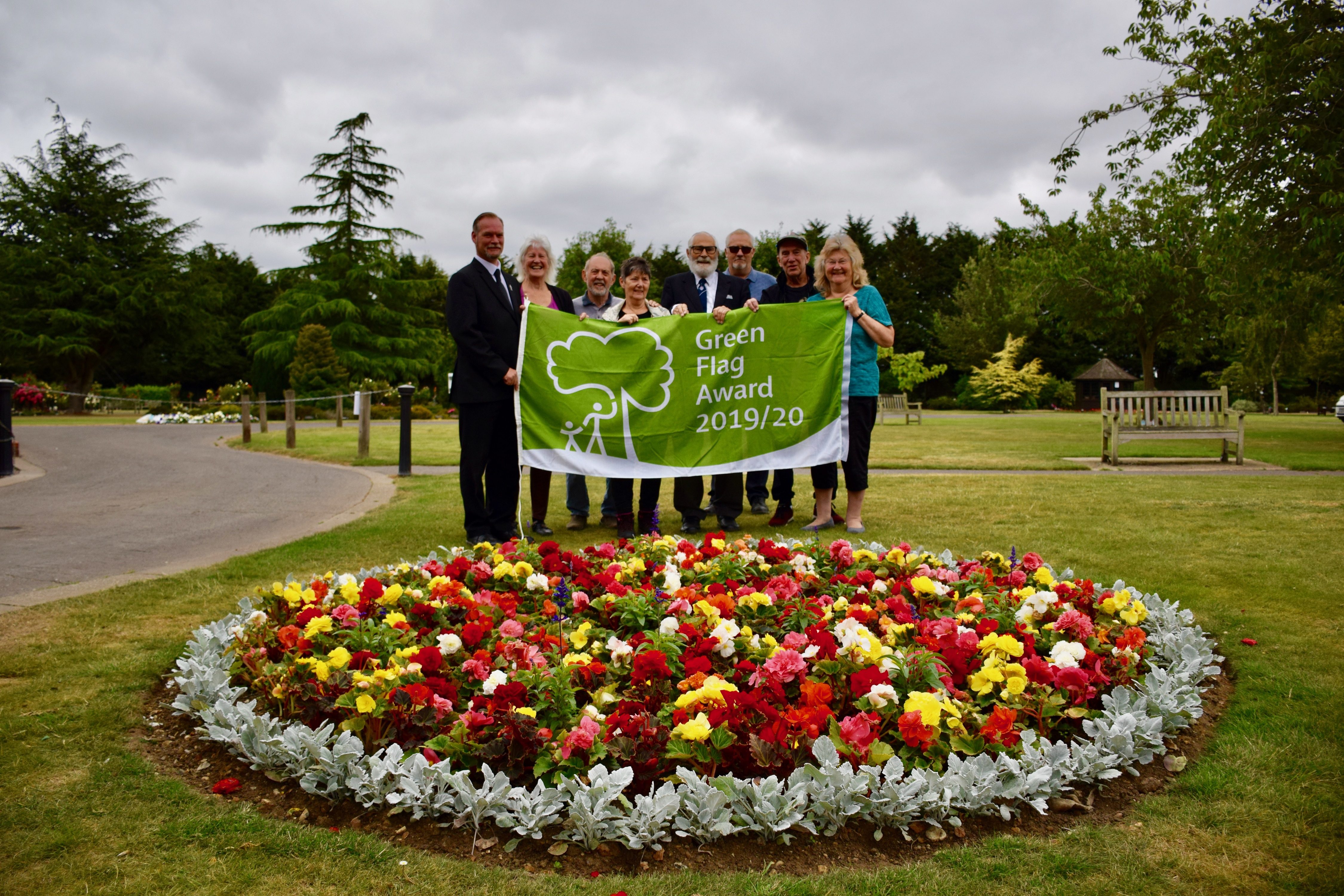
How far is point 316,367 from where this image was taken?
35.3 m

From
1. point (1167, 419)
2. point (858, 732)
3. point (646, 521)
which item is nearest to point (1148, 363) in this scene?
point (1167, 419)

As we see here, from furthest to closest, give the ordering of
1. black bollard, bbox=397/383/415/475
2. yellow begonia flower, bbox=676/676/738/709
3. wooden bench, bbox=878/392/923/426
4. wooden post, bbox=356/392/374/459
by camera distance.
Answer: wooden bench, bbox=878/392/923/426 → wooden post, bbox=356/392/374/459 → black bollard, bbox=397/383/415/475 → yellow begonia flower, bbox=676/676/738/709

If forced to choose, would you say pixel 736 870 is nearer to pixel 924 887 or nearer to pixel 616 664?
pixel 924 887

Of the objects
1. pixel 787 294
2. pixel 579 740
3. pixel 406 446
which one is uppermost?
pixel 787 294

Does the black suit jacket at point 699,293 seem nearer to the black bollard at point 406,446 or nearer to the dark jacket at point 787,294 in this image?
the dark jacket at point 787,294

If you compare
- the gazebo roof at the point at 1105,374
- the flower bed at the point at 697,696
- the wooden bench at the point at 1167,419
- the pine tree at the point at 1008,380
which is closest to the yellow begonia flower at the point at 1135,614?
the flower bed at the point at 697,696

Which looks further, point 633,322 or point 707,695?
point 633,322

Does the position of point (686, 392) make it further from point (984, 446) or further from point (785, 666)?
point (984, 446)

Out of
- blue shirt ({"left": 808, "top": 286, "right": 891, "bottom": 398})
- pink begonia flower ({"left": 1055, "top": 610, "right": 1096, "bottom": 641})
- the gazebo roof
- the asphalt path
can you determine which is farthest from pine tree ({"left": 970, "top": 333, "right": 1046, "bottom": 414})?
pink begonia flower ({"left": 1055, "top": 610, "right": 1096, "bottom": 641})

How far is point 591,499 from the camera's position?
9.55 meters

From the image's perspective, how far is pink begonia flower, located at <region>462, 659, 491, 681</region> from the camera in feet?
10.1

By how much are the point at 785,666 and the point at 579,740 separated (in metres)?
0.82

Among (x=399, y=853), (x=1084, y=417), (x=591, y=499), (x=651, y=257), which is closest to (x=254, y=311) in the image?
(x=651, y=257)

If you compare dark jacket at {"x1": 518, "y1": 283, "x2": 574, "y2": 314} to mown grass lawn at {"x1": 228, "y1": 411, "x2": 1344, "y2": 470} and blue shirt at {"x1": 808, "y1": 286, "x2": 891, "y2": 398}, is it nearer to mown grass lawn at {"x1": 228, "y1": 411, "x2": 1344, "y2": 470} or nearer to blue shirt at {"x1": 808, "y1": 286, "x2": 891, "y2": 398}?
blue shirt at {"x1": 808, "y1": 286, "x2": 891, "y2": 398}
